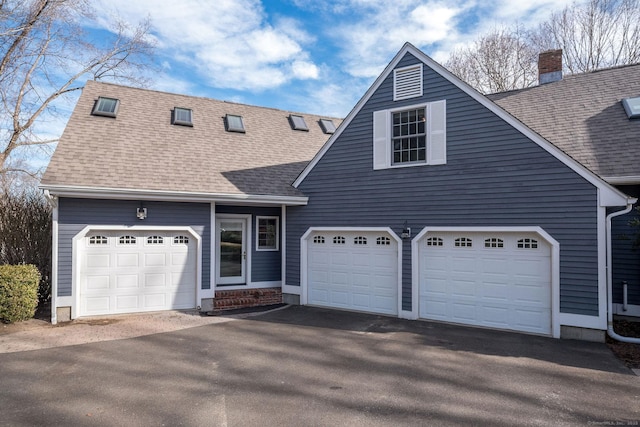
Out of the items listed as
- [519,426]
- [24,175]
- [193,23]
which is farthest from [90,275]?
[24,175]

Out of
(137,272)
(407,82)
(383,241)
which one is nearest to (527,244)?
(383,241)

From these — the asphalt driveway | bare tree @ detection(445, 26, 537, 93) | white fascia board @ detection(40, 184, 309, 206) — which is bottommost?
the asphalt driveway

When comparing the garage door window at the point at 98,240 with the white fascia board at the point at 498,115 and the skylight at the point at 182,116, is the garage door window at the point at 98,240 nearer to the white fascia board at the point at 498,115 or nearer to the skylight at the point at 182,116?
the skylight at the point at 182,116

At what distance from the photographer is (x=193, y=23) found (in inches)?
459

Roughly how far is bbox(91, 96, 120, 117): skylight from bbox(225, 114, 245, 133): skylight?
3.43 metres

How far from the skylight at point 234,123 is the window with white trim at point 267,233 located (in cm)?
351

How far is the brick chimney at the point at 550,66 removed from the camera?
11.8m

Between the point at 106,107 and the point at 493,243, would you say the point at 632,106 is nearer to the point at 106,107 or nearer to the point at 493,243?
the point at 493,243

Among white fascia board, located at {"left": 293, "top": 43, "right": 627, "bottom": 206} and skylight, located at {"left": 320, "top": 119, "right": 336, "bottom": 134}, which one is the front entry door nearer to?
white fascia board, located at {"left": 293, "top": 43, "right": 627, "bottom": 206}

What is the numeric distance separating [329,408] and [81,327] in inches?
255

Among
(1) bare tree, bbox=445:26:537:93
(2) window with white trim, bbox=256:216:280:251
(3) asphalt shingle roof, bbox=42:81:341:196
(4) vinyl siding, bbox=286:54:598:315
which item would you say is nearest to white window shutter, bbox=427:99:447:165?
(4) vinyl siding, bbox=286:54:598:315

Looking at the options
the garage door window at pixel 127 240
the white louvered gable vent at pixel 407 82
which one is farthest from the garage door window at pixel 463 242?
the garage door window at pixel 127 240

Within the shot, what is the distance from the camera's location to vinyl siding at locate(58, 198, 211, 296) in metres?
8.76

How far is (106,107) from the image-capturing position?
11477 millimetres
